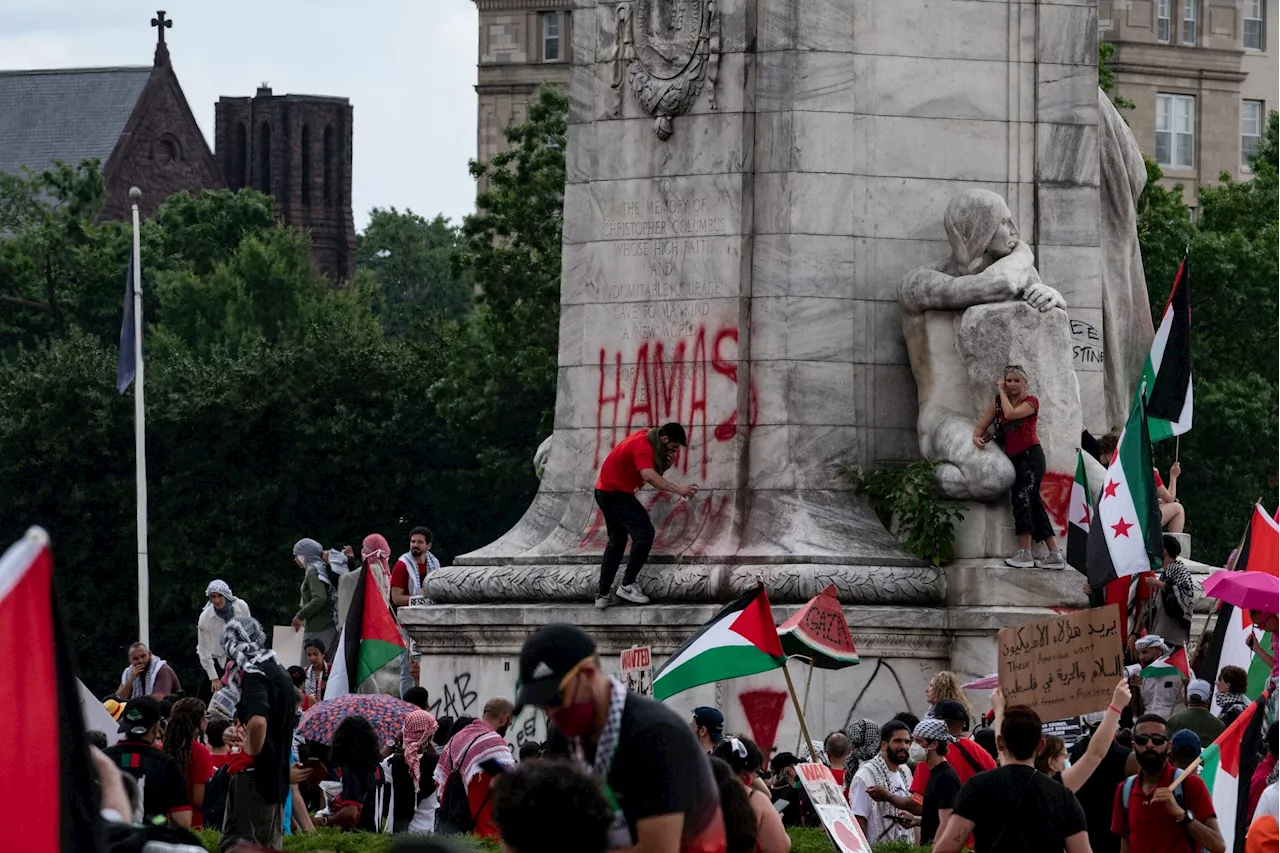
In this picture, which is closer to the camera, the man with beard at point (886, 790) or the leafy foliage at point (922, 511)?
the man with beard at point (886, 790)

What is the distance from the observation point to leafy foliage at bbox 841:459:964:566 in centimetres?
2316

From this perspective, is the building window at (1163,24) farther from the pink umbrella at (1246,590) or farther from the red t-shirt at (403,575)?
the pink umbrella at (1246,590)

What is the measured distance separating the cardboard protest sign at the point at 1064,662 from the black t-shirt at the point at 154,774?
4.14 metres

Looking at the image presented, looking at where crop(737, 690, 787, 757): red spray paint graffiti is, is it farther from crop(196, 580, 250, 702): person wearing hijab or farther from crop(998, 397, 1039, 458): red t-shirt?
crop(196, 580, 250, 702): person wearing hijab

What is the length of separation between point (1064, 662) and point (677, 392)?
7729 millimetres

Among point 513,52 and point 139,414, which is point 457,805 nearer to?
point 139,414

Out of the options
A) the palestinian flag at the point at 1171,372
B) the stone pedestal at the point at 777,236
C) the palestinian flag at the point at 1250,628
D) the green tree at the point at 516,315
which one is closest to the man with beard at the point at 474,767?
the palestinian flag at the point at 1250,628

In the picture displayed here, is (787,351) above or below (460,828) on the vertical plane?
above

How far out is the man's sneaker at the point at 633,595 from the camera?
2298 cm

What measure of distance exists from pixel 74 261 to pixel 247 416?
69.8 feet

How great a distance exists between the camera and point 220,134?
137m

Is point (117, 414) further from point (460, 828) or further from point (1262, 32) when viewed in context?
point (460, 828)

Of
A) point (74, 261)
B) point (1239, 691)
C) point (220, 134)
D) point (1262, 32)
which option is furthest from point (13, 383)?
point (220, 134)

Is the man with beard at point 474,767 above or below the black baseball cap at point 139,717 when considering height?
below
